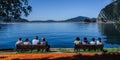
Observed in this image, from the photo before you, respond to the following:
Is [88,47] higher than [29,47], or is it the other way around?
[29,47]

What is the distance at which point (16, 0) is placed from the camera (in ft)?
79.8

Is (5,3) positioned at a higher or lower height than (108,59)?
higher

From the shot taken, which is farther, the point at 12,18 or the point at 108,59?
the point at 12,18

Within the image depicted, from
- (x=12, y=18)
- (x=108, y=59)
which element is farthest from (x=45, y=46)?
(x=108, y=59)

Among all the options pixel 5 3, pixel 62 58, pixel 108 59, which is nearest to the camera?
pixel 108 59

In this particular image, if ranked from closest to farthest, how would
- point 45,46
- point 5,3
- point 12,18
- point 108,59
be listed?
1. point 108,59
2. point 5,3
3. point 12,18
4. point 45,46

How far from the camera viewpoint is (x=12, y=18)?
83.9 feet

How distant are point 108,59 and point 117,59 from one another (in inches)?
21.2

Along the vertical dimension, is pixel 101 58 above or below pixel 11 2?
below

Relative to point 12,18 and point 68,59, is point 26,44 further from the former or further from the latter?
point 68,59

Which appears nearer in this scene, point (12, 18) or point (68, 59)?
point (68, 59)

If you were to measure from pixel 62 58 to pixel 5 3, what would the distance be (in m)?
5.62

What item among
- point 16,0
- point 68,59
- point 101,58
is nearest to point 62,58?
point 68,59

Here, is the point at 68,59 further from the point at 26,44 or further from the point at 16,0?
the point at 26,44
